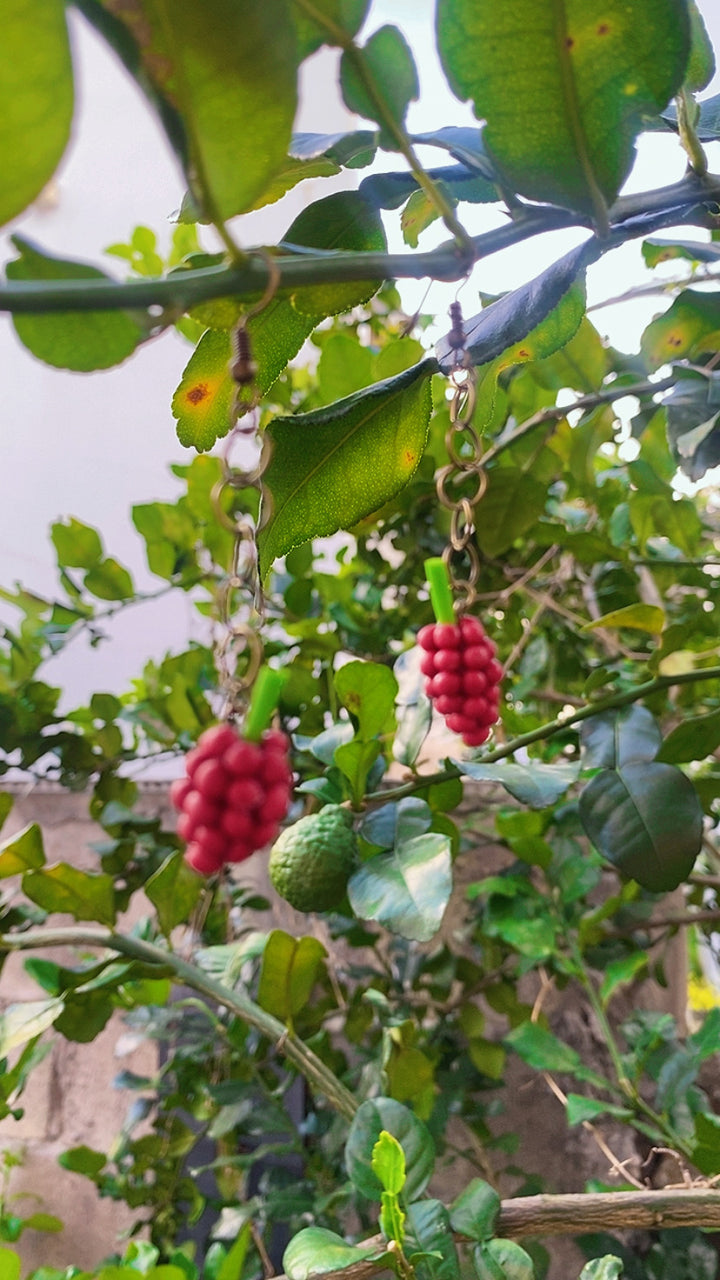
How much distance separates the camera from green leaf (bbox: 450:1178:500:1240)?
21.5 inches

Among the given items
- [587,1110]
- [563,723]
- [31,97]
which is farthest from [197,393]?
[587,1110]

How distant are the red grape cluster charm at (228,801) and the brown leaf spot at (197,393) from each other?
0.20 meters

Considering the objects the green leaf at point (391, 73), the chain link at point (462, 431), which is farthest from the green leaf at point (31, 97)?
the chain link at point (462, 431)

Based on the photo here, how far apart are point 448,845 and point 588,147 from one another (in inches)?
14.2

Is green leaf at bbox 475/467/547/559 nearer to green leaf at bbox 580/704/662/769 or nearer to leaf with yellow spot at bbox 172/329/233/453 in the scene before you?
green leaf at bbox 580/704/662/769

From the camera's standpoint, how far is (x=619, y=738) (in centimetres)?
63

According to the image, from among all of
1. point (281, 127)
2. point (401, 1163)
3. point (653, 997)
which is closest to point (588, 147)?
point (281, 127)

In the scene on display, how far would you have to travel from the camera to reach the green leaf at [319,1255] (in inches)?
19.2

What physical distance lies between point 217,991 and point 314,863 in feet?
0.67

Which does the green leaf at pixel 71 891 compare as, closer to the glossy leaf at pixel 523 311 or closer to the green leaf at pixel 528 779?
the green leaf at pixel 528 779

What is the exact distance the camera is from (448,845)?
52 cm

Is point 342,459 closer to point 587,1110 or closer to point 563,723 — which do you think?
point 563,723

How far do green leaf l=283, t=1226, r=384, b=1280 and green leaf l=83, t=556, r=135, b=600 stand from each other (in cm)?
77

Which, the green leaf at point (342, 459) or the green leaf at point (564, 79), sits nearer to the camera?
the green leaf at point (564, 79)
